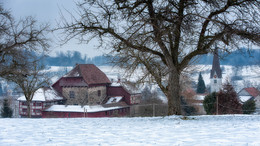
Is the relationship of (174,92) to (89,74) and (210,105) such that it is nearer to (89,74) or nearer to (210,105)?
(210,105)

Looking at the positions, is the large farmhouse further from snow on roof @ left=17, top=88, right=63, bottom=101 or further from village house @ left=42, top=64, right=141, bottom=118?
snow on roof @ left=17, top=88, right=63, bottom=101

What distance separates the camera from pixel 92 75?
5681 cm

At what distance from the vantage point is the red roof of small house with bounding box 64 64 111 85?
55.2 metres

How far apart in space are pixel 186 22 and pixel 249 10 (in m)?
2.49

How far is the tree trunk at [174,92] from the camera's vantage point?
483 inches

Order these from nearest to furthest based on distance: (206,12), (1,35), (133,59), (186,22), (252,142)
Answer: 1. (252,142)
2. (186,22)
3. (206,12)
4. (133,59)
5. (1,35)

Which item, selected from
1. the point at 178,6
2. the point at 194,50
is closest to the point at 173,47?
the point at 194,50

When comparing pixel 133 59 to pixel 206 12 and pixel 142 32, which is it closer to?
pixel 142 32

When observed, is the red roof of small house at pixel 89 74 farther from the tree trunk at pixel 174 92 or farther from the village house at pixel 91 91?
the tree trunk at pixel 174 92

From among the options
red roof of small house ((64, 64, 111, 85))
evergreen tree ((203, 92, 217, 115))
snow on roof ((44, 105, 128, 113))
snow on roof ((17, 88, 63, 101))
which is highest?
red roof of small house ((64, 64, 111, 85))

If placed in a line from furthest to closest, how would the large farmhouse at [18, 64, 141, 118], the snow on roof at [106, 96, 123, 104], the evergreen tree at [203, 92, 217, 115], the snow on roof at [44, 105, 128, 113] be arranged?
1. the snow on roof at [106, 96, 123, 104]
2. the large farmhouse at [18, 64, 141, 118]
3. the snow on roof at [44, 105, 128, 113]
4. the evergreen tree at [203, 92, 217, 115]

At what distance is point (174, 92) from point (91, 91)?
42.0m

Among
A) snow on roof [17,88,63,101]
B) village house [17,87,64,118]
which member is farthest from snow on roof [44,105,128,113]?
snow on roof [17,88,63,101]

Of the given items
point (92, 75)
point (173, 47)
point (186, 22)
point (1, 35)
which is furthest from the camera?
point (92, 75)
